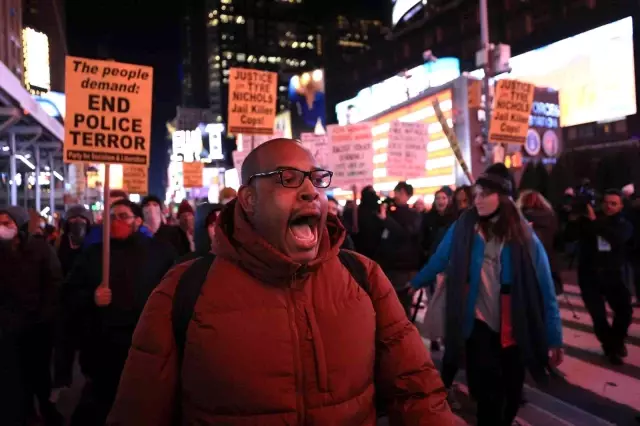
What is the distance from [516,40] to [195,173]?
23.1m

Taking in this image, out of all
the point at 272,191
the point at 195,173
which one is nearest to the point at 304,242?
the point at 272,191

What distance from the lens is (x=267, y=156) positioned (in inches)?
79.8

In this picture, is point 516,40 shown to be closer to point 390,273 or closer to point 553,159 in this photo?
point 553,159

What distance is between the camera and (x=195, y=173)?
67.2 ft

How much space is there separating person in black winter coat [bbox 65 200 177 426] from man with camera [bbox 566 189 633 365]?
16.4ft

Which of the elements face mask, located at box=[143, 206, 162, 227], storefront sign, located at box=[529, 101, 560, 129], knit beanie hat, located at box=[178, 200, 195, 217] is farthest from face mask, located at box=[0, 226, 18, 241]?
storefront sign, located at box=[529, 101, 560, 129]

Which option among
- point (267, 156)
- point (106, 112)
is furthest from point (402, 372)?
point (106, 112)

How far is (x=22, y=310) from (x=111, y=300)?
0.87 m

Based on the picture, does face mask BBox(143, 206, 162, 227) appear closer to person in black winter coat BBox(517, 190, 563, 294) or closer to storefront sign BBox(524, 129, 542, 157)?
person in black winter coat BBox(517, 190, 563, 294)

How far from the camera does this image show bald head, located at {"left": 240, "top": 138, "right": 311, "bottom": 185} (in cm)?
202

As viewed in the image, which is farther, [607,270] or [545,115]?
[545,115]

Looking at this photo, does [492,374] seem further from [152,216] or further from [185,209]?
Result: [185,209]

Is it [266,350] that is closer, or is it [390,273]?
[266,350]

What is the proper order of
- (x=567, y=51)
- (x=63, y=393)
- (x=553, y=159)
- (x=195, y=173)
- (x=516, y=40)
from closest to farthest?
(x=63, y=393) < (x=553, y=159) < (x=195, y=173) < (x=567, y=51) < (x=516, y=40)
